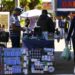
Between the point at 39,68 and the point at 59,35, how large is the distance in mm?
13285

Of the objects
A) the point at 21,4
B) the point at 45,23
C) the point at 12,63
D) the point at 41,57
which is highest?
the point at 21,4

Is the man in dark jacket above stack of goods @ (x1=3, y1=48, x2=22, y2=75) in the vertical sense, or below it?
above

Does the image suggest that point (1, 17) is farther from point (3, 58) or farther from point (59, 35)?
point (59, 35)

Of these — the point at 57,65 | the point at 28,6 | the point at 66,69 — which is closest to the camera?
the point at 66,69

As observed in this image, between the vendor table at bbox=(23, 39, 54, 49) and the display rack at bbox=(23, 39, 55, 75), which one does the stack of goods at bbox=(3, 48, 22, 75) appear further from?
the vendor table at bbox=(23, 39, 54, 49)

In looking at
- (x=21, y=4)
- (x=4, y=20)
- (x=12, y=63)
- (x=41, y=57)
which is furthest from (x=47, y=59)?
(x=21, y=4)

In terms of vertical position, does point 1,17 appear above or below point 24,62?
above

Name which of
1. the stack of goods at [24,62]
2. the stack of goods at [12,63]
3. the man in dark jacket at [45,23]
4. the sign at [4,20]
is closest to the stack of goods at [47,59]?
the stack of goods at [24,62]

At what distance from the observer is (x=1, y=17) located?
14.4 m

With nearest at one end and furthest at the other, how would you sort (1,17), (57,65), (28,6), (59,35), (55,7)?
1. (55,7)
2. (57,65)
3. (1,17)
4. (59,35)
5. (28,6)

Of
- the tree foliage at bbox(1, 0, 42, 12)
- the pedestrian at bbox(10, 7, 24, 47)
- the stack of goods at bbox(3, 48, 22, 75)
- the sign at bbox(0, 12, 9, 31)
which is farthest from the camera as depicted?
the tree foliage at bbox(1, 0, 42, 12)

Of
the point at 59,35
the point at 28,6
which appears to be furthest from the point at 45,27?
the point at 28,6

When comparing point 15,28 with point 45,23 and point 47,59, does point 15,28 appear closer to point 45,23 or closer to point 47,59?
point 45,23

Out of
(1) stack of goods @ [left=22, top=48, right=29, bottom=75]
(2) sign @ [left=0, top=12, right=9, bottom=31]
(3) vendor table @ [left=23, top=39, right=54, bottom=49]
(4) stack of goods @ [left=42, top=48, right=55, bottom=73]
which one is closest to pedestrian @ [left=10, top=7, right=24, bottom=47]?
(2) sign @ [left=0, top=12, right=9, bottom=31]
